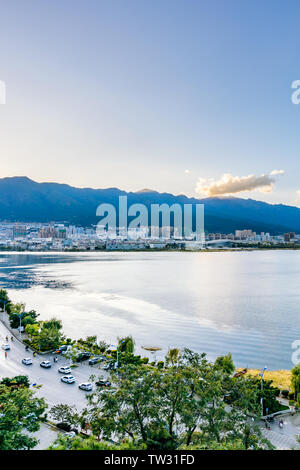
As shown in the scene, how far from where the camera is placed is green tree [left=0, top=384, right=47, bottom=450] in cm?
311

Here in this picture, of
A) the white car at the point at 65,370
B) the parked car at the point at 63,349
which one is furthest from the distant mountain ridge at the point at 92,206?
the white car at the point at 65,370

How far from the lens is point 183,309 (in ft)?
44.1

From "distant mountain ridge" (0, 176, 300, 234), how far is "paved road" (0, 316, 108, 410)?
277 feet

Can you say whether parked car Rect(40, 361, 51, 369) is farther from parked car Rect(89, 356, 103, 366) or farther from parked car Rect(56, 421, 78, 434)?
parked car Rect(56, 421, 78, 434)

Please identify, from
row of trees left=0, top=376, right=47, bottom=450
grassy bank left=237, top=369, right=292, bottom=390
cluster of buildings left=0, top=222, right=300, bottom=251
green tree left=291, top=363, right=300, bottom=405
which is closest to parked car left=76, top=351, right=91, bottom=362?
row of trees left=0, top=376, right=47, bottom=450

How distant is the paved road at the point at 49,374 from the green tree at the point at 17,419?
1124 mm

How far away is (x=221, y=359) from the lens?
244 inches

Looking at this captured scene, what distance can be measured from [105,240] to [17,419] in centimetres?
6578

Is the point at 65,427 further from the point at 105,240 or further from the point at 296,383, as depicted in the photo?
the point at 105,240

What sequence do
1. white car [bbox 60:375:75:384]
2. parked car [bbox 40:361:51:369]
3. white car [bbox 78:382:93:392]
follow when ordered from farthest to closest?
1. parked car [bbox 40:361:51:369]
2. white car [bbox 60:375:75:384]
3. white car [bbox 78:382:93:392]

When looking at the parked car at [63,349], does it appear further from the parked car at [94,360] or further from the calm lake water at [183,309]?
the calm lake water at [183,309]

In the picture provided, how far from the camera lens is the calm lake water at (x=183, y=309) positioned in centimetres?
918

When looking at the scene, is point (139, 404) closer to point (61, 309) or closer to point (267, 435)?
point (267, 435)
